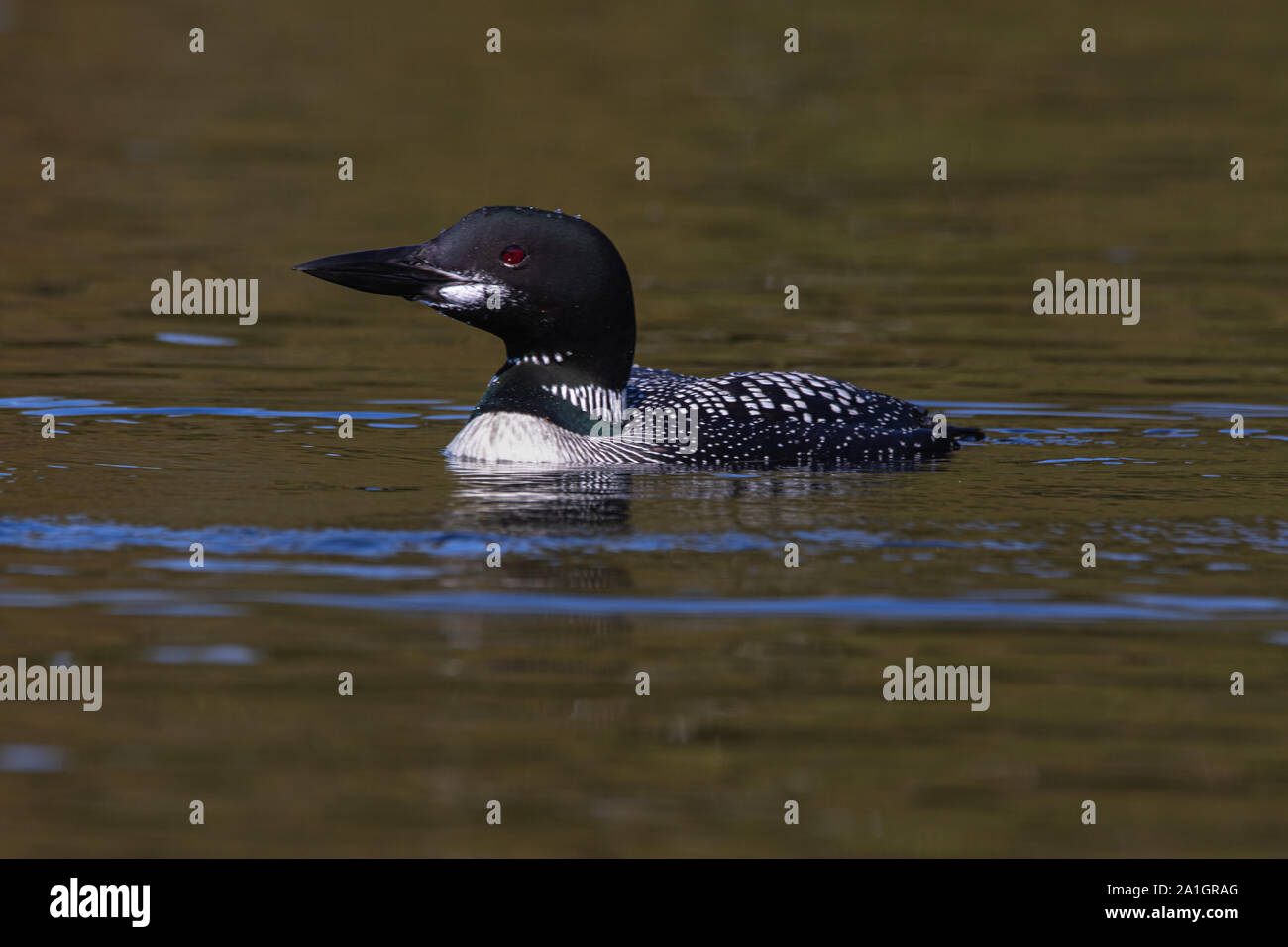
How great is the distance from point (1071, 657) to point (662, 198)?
1018 centimetres

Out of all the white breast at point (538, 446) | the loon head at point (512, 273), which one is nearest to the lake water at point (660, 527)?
the white breast at point (538, 446)

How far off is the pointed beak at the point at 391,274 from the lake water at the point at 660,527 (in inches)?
26.1

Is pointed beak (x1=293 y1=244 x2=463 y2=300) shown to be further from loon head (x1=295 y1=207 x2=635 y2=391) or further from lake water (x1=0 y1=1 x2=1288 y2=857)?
lake water (x1=0 y1=1 x2=1288 y2=857)

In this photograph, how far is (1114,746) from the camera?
4.83m

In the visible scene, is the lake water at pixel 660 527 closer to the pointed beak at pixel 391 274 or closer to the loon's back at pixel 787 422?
the loon's back at pixel 787 422

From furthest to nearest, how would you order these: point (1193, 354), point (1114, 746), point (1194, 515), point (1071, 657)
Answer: point (1193, 354) → point (1194, 515) → point (1071, 657) → point (1114, 746)

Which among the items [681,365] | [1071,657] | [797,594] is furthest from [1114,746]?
[681,365]

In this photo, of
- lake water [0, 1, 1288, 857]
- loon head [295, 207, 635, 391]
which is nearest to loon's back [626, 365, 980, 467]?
lake water [0, 1, 1288, 857]

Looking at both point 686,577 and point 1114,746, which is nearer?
point 1114,746

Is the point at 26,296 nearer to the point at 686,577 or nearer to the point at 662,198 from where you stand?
the point at 662,198

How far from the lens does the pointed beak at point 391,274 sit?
7.72 meters

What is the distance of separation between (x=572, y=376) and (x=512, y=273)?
0.46m

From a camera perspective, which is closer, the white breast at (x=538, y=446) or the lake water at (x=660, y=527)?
the lake water at (x=660, y=527)

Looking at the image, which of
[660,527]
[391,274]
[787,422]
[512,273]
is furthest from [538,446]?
[660,527]
